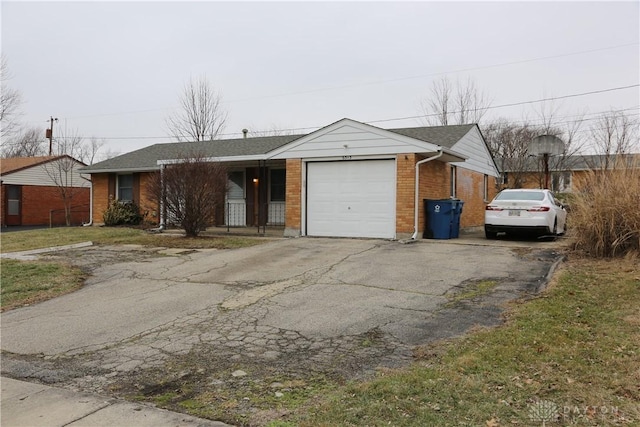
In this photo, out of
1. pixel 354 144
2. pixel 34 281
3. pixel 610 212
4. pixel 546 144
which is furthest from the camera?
pixel 546 144

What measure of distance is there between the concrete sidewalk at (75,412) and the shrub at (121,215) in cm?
1665

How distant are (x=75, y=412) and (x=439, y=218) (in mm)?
11190

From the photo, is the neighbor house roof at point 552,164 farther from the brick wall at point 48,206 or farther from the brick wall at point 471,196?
the brick wall at point 48,206

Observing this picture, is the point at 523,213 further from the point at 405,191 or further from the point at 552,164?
the point at 552,164

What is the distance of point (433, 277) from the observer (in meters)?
8.27

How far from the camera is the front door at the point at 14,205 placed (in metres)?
28.0

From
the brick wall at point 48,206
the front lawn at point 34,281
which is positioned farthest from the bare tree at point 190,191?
the brick wall at point 48,206

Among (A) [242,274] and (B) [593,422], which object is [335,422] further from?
(A) [242,274]

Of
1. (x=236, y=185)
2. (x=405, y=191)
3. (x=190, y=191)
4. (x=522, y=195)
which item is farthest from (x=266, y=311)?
(x=236, y=185)

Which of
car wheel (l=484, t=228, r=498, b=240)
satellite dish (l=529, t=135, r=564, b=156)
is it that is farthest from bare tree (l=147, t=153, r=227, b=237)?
satellite dish (l=529, t=135, r=564, b=156)

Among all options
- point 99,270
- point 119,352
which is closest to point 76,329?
point 119,352

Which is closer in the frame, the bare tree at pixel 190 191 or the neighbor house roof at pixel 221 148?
the bare tree at pixel 190 191

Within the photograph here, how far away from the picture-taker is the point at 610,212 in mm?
9258

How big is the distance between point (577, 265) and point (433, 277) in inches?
115
